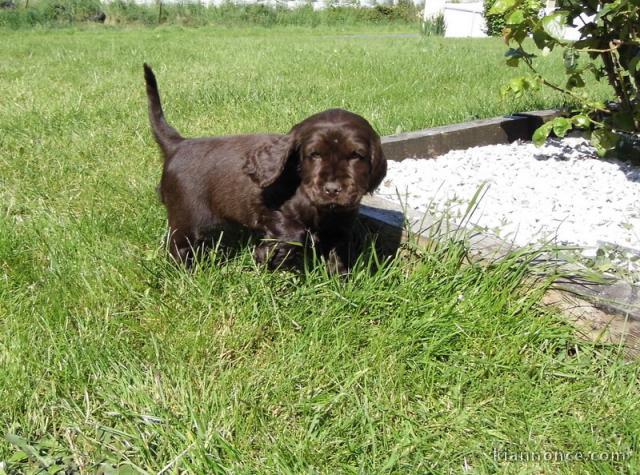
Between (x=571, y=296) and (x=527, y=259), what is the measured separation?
0.67 ft

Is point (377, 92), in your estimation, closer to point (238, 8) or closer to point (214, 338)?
point (214, 338)

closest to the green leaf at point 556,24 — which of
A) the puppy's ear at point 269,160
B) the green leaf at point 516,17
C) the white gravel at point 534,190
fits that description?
the green leaf at point 516,17

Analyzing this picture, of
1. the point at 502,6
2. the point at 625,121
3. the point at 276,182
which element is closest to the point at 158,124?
the point at 276,182

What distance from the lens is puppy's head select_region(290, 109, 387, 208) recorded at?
87.7 inches

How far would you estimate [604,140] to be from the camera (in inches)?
138

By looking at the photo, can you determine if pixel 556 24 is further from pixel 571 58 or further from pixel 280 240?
pixel 280 240

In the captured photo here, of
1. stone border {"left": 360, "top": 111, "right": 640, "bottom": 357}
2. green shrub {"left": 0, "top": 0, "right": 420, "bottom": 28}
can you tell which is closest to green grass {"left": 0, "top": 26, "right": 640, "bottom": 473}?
stone border {"left": 360, "top": 111, "right": 640, "bottom": 357}

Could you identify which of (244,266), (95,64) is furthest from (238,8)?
(244,266)

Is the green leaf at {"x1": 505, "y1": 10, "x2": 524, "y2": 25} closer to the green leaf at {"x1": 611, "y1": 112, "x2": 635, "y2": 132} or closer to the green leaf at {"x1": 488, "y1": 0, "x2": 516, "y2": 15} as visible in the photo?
the green leaf at {"x1": 488, "y1": 0, "x2": 516, "y2": 15}

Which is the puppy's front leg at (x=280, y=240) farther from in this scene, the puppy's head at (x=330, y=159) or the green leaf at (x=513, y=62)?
the green leaf at (x=513, y=62)

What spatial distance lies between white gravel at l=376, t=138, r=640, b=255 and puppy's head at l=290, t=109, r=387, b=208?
567mm

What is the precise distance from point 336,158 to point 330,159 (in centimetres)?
2

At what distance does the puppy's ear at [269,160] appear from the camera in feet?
7.95

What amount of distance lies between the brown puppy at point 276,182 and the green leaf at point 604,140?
172 centimetres
